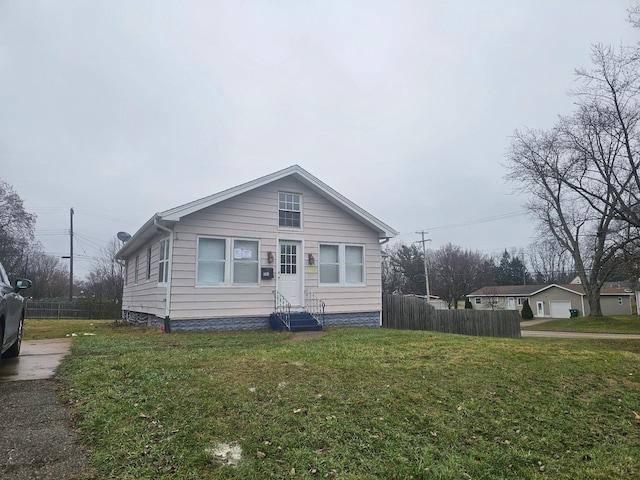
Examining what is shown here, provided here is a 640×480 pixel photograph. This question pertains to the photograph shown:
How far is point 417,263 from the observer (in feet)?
198

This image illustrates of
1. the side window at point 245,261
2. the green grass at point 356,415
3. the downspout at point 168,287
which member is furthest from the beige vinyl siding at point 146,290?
the green grass at point 356,415

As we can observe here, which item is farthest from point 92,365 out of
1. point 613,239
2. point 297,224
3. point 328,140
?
point 613,239

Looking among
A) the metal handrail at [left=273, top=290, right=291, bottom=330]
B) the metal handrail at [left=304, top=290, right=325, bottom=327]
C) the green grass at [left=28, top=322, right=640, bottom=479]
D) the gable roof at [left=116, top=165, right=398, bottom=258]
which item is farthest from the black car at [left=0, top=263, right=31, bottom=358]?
the metal handrail at [left=304, top=290, right=325, bottom=327]

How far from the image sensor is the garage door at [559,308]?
42625 millimetres

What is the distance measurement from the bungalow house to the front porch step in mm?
51

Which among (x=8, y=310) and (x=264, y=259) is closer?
(x=8, y=310)

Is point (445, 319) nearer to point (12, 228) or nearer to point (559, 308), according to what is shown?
point (12, 228)

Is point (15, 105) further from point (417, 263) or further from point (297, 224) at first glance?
point (417, 263)

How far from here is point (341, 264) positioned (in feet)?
44.2

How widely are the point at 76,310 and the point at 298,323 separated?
1947 centimetres

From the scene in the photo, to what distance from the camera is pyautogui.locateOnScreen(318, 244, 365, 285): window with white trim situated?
13266 millimetres

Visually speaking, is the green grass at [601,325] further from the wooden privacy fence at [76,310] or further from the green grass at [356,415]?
the wooden privacy fence at [76,310]

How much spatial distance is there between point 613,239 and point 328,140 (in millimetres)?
23480

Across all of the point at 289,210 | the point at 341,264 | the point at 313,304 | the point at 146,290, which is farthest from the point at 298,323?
the point at 146,290
